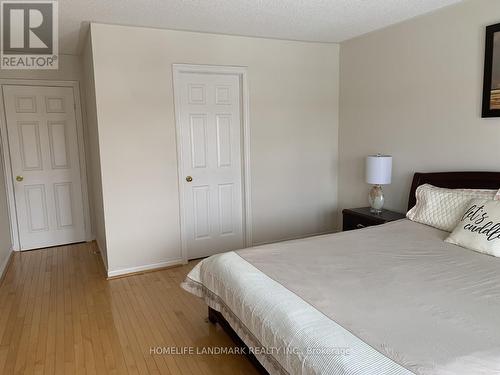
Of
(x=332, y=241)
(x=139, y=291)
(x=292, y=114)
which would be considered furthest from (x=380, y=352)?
(x=292, y=114)

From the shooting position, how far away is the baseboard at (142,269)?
364cm

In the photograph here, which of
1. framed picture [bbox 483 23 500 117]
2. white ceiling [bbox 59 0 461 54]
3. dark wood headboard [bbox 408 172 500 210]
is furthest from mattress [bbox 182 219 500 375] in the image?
white ceiling [bbox 59 0 461 54]

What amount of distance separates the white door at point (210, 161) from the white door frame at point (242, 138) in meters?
0.03

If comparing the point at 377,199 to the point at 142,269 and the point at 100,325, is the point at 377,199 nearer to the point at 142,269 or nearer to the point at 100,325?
the point at 142,269

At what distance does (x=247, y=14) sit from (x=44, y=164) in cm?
304

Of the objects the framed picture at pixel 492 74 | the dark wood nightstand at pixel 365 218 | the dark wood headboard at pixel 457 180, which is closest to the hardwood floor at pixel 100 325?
the dark wood nightstand at pixel 365 218

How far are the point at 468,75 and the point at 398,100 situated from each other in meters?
0.72

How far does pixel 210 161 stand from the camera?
4004mm

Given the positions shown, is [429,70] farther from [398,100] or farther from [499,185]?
[499,185]

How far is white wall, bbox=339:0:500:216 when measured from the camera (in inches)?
117

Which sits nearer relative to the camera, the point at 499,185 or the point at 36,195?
the point at 499,185

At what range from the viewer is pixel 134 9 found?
9.78 ft

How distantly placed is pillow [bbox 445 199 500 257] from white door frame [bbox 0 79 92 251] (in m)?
4.10

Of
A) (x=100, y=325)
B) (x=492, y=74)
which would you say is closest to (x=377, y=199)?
(x=492, y=74)
